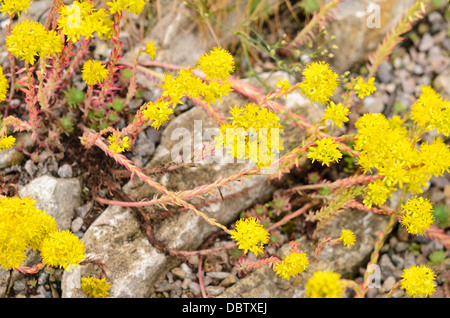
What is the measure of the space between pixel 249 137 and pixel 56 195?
1397mm

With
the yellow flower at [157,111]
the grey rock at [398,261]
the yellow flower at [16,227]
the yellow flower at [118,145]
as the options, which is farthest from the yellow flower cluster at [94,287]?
the grey rock at [398,261]

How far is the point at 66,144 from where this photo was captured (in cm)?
284

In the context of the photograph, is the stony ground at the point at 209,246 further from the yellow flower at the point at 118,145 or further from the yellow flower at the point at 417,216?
the yellow flower at the point at 417,216

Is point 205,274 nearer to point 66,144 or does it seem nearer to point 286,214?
point 286,214

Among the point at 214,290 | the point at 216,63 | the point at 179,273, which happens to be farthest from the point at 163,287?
the point at 216,63

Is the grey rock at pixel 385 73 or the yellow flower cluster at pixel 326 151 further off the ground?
the yellow flower cluster at pixel 326 151

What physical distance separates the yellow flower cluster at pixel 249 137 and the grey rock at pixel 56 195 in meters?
1.25

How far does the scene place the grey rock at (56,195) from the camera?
264cm

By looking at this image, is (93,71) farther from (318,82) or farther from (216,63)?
(318,82)
